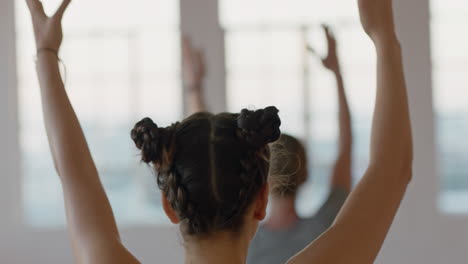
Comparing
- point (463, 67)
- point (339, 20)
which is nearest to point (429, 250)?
point (463, 67)

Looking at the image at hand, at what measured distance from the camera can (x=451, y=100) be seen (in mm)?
5125

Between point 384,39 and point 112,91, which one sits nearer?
point 384,39

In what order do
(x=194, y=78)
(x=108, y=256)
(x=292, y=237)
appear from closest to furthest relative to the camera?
(x=108, y=256), (x=292, y=237), (x=194, y=78)

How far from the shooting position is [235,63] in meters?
5.41

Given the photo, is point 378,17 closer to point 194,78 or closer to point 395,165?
point 395,165

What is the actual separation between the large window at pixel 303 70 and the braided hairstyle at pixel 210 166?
4272mm

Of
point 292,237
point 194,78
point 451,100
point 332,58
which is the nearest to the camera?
point 332,58

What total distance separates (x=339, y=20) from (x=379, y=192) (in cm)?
447

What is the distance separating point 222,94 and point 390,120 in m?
4.38

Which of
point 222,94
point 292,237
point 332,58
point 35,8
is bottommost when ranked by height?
point 292,237

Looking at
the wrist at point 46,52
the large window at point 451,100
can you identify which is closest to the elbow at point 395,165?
the wrist at point 46,52

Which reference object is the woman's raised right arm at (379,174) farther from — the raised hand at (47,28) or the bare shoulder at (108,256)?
the raised hand at (47,28)

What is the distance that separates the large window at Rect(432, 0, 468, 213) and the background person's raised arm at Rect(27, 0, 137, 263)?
14.4ft

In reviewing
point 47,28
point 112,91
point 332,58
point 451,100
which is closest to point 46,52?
point 47,28
